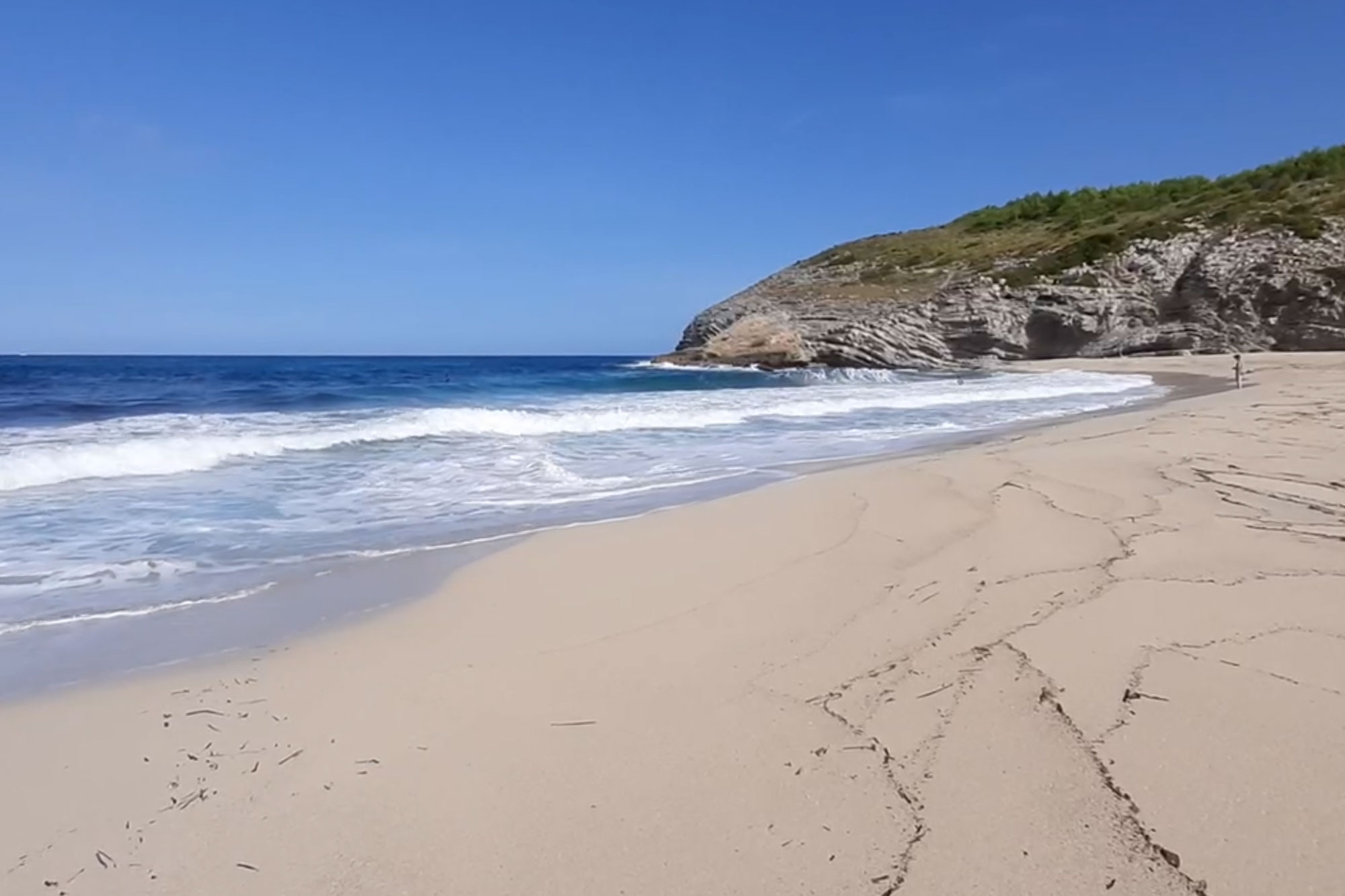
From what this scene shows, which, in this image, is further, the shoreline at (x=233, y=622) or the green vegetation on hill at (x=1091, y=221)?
the green vegetation on hill at (x=1091, y=221)

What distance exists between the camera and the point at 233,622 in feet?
12.4

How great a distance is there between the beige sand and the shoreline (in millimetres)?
211

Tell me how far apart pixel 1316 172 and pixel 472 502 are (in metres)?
47.1

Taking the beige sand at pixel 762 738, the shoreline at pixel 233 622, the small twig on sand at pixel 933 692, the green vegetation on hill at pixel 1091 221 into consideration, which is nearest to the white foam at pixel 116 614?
the shoreline at pixel 233 622

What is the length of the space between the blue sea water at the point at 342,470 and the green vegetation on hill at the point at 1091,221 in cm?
1894

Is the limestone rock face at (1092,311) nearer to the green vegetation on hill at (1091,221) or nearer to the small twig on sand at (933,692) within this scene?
the green vegetation on hill at (1091,221)

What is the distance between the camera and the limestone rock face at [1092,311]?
29891mm

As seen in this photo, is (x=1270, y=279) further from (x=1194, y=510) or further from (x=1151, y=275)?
(x=1194, y=510)

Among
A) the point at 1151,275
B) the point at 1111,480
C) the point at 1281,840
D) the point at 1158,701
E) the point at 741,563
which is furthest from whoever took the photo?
the point at 1151,275

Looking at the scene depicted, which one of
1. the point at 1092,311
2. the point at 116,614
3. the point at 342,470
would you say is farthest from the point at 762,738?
the point at 1092,311

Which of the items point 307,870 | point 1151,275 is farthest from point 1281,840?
point 1151,275

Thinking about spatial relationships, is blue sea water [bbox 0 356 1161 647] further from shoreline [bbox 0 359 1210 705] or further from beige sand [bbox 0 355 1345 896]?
beige sand [bbox 0 355 1345 896]

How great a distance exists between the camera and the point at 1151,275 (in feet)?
112

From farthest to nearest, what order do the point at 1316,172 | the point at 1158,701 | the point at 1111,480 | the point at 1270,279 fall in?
the point at 1316,172
the point at 1270,279
the point at 1111,480
the point at 1158,701
